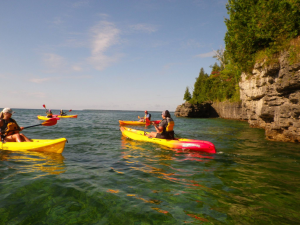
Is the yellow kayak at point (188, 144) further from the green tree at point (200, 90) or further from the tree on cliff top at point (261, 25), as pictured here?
the green tree at point (200, 90)

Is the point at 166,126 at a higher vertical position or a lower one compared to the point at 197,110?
lower

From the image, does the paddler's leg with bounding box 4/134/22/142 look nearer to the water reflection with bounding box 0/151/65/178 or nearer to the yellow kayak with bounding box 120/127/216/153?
the water reflection with bounding box 0/151/65/178

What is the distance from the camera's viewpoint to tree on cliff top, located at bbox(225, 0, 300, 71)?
10.4 metres

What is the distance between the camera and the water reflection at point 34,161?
531 centimetres

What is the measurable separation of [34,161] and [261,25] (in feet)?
47.9

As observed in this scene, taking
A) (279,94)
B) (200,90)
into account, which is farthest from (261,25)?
(200,90)

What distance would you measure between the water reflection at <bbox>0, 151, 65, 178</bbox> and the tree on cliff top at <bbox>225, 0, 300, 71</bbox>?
12.6m

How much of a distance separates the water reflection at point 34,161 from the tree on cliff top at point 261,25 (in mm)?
12586

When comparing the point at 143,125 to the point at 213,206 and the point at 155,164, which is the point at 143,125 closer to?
the point at 155,164

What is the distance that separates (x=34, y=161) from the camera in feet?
20.1

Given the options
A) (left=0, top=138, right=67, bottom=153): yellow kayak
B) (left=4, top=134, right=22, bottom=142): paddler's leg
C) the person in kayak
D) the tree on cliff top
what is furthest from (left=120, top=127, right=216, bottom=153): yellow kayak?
the tree on cliff top

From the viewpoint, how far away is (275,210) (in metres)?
3.31

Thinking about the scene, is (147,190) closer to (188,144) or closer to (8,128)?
(188,144)

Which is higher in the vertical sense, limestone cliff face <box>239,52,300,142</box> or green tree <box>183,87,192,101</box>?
green tree <box>183,87,192,101</box>
